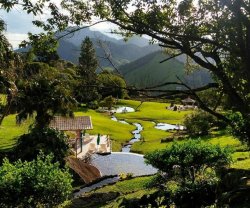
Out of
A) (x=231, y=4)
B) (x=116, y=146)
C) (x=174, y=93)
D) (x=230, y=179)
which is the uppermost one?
(x=231, y=4)

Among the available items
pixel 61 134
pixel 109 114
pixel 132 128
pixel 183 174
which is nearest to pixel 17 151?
pixel 61 134

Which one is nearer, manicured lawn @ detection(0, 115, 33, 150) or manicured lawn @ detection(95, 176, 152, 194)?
manicured lawn @ detection(95, 176, 152, 194)

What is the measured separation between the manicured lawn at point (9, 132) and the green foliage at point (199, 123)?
26.7 metres

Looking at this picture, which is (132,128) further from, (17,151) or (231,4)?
(231,4)

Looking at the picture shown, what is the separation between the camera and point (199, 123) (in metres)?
69.1

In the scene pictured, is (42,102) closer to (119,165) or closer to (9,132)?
(119,165)

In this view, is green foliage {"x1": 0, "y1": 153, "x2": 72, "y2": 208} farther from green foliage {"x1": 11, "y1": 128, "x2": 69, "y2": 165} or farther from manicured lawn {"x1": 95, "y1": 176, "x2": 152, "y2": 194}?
green foliage {"x1": 11, "y1": 128, "x2": 69, "y2": 165}

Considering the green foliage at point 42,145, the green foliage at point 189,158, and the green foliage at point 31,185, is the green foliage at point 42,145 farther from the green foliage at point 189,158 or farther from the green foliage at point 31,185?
the green foliage at point 31,185

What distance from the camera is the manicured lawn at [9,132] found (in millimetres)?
52153

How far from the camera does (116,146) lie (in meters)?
62.7

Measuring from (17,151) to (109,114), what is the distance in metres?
65.4

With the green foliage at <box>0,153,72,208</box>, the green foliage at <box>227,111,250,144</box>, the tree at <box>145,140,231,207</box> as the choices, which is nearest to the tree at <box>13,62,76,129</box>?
the tree at <box>145,140,231,207</box>

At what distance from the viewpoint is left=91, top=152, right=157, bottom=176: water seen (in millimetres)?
42412

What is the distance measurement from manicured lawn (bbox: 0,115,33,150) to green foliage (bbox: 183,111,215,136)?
26744 mm
